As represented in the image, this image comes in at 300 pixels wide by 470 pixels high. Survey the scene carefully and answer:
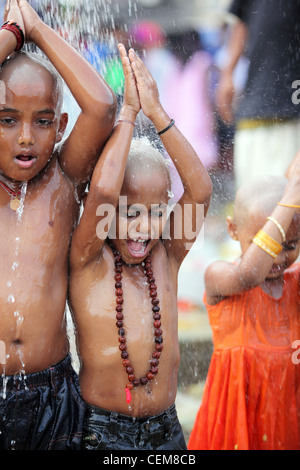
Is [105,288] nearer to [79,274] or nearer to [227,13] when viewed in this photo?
[79,274]

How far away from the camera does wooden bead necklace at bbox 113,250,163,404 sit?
7.59 feet

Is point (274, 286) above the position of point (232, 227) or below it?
below

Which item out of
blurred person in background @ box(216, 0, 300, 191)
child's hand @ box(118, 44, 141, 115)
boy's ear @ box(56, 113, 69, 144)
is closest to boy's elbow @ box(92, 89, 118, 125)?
child's hand @ box(118, 44, 141, 115)

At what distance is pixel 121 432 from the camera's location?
229 cm

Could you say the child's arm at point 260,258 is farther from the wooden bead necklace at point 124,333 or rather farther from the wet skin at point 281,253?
the wooden bead necklace at point 124,333

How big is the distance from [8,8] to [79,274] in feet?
3.50

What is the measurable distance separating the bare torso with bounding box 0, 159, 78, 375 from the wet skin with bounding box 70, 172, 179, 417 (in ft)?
0.32

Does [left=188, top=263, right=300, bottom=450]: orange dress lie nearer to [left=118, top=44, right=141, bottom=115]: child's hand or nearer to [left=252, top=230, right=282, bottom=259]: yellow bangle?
[left=252, top=230, right=282, bottom=259]: yellow bangle

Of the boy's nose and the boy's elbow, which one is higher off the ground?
the boy's elbow

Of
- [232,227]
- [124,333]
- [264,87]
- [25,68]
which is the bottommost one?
[124,333]

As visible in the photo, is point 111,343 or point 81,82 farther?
point 111,343

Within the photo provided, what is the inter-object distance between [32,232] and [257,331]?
1358 mm

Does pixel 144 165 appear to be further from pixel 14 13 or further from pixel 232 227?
pixel 232 227

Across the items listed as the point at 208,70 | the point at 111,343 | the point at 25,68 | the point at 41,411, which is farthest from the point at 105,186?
the point at 208,70
